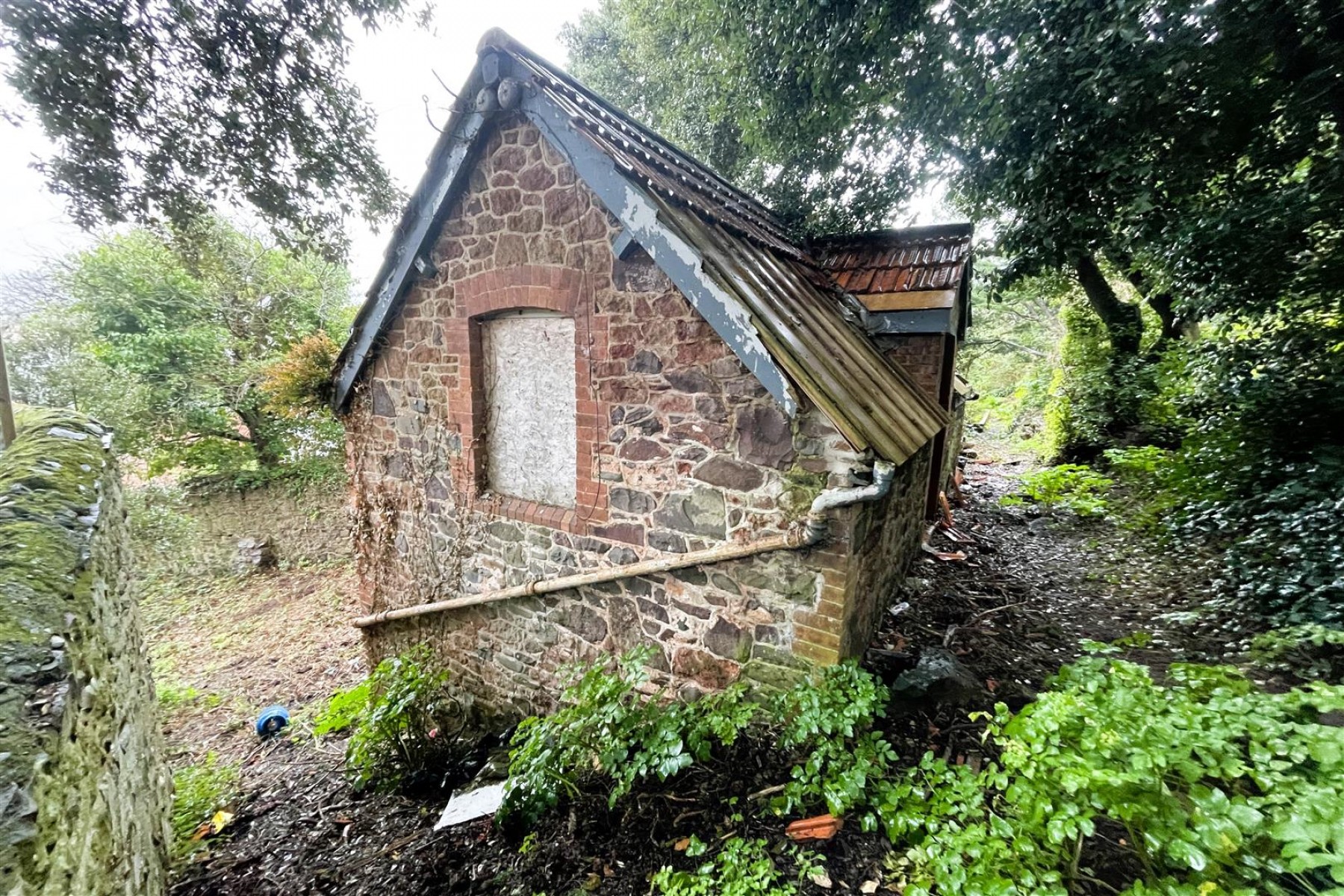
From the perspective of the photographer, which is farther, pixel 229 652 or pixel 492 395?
pixel 229 652

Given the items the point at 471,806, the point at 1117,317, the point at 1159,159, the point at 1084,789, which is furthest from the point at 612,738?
the point at 1117,317

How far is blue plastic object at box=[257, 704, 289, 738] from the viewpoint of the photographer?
6.32 metres

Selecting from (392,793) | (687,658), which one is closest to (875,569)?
(687,658)

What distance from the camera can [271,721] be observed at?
6363 millimetres

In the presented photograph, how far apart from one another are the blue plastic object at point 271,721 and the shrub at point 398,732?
2178 millimetres

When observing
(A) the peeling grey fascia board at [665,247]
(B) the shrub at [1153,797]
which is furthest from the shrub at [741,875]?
(A) the peeling grey fascia board at [665,247]

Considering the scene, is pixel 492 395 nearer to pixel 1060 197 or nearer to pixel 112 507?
pixel 112 507

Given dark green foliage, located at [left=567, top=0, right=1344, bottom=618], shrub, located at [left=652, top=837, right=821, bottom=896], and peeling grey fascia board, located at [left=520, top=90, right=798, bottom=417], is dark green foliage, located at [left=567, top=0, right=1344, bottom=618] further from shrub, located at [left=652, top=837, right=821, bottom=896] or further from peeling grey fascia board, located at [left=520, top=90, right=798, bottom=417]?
shrub, located at [left=652, top=837, right=821, bottom=896]

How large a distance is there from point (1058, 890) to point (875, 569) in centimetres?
237

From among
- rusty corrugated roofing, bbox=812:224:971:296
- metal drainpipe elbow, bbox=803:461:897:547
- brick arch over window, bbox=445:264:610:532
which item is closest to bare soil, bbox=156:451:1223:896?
metal drainpipe elbow, bbox=803:461:897:547

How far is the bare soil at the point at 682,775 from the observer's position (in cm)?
301

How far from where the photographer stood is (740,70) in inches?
273

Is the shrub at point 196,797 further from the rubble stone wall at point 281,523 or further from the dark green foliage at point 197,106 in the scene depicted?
the rubble stone wall at point 281,523

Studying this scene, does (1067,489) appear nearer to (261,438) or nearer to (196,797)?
(196,797)
